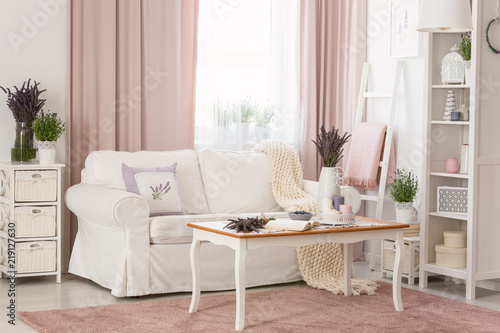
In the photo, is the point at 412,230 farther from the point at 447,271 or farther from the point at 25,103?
the point at 25,103

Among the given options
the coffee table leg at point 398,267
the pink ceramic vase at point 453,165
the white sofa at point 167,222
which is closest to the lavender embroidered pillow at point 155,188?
the white sofa at point 167,222

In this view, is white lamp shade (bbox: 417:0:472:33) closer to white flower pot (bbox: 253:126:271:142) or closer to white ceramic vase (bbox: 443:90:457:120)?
white ceramic vase (bbox: 443:90:457:120)

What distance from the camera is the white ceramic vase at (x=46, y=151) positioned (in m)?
4.66

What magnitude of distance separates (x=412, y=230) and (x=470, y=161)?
82 centimetres

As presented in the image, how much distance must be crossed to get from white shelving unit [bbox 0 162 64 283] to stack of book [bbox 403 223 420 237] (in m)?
2.28

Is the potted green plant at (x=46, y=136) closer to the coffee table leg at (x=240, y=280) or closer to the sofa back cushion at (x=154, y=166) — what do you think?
the sofa back cushion at (x=154, y=166)

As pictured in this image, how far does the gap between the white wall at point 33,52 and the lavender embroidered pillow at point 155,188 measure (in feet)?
2.22

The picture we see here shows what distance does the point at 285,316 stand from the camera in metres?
3.88

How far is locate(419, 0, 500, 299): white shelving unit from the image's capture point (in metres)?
4.38

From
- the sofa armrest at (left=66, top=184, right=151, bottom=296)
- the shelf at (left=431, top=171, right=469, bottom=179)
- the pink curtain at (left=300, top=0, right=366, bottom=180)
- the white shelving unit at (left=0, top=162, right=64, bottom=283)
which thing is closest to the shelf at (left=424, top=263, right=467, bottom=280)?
the shelf at (left=431, top=171, right=469, bottom=179)

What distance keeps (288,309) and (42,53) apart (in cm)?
241

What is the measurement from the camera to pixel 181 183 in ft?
16.3

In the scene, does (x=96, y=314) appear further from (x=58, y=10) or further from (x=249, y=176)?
(x=58, y=10)

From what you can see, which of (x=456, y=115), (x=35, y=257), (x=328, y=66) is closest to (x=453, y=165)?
(x=456, y=115)
